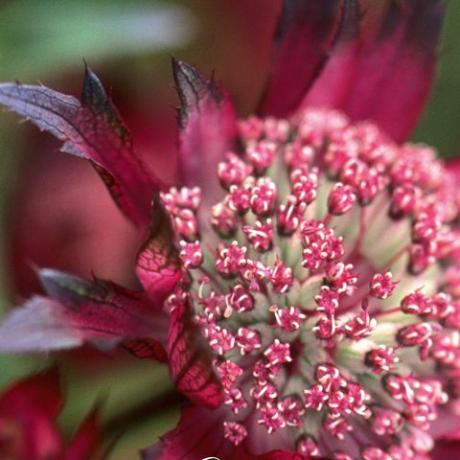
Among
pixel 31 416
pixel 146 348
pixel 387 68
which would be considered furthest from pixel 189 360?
pixel 387 68

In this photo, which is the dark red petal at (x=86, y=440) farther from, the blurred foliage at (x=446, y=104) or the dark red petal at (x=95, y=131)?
the blurred foliage at (x=446, y=104)

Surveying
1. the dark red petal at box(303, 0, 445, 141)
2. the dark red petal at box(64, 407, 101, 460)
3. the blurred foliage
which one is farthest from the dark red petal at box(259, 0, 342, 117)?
the dark red petal at box(64, 407, 101, 460)

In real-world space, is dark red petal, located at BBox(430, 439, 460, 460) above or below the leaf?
below

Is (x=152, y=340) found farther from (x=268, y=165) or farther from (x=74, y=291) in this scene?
(x=268, y=165)

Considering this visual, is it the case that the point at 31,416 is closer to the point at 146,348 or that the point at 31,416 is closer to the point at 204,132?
the point at 146,348

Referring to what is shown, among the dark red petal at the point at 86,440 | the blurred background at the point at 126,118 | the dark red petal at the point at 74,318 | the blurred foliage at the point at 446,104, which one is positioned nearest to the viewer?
the dark red petal at the point at 74,318

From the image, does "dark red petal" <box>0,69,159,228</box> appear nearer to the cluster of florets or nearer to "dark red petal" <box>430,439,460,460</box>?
the cluster of florets

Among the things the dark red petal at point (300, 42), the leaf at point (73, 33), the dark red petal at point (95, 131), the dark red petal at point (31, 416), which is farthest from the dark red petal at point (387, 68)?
the dark red petal at point (31, 416)

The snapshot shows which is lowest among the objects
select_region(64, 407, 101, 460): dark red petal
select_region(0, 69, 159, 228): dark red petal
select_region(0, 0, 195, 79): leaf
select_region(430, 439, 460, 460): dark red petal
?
select_region(64, 407, 101, 460): dark red petal
